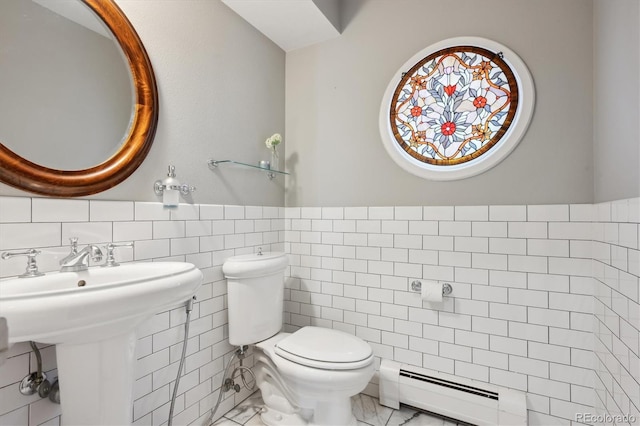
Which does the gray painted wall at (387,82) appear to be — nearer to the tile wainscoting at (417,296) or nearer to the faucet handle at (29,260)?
the tile wainscoting at (417,296)

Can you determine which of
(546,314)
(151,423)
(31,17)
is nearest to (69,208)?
(31,17)

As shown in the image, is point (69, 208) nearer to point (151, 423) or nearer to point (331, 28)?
point (151, 423)

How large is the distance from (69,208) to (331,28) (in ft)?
5.72

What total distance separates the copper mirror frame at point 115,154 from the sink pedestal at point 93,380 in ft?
1.76

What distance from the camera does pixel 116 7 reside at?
1196 mm

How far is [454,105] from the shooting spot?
1694 millimetres

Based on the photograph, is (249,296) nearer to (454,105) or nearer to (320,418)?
(320,418)

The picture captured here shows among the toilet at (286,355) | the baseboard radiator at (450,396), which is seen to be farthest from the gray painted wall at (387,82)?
the baseboard radiator at (450,396)

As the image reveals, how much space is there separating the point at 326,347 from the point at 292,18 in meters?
1.89

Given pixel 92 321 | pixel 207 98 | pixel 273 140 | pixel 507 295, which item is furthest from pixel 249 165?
pixel 507 295

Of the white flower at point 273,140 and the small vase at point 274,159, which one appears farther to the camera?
the small vase at point 274,159

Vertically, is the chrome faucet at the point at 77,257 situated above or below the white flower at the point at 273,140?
below

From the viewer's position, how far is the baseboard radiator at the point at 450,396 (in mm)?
1457

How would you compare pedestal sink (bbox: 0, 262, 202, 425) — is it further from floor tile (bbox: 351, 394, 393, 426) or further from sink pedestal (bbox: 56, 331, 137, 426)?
floor tile (bbox: 351, 394, 393, 426)
